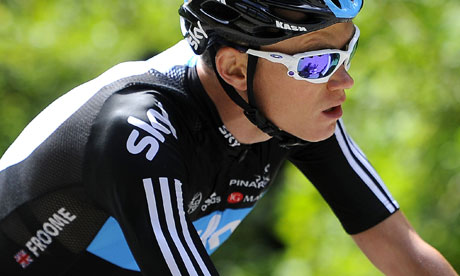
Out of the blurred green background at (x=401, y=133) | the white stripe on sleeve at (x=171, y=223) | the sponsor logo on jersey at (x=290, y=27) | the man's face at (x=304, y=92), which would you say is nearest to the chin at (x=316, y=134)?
the man's face at (x=304, y=92)

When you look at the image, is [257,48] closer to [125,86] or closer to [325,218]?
[125,86]

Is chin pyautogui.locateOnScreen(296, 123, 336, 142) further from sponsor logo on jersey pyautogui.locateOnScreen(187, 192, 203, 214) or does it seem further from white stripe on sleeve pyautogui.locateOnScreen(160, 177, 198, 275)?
white stripe on sleeve pyautogui.locateOnScreen(160, 177, 198, 275)

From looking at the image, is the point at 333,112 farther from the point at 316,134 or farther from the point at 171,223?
the point at 171,223

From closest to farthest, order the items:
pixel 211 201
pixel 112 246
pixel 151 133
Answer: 1. pixel 151 133
2. pixel 112 246
3. pixel 211 201

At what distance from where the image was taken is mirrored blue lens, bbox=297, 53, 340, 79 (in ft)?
8.41

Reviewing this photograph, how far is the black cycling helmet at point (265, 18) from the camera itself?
8.27ft

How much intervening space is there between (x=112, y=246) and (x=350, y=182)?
88 centimetres

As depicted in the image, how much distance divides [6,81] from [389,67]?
309 cm

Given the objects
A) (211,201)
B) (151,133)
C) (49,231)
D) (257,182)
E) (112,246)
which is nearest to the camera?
(151,133)

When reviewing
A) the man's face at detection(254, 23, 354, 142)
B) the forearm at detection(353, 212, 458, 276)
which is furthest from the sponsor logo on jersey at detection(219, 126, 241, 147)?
the forearm at detection(353, 212, 458, 276)

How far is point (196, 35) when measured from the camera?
8.90 ft

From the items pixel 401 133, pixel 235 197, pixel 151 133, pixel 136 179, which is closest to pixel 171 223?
pixel 136 179

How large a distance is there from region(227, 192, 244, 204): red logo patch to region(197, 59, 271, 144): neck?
222mm

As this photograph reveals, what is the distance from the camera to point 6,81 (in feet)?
20.8
